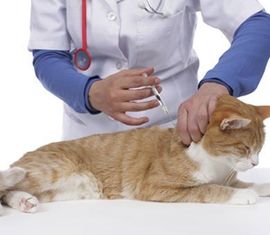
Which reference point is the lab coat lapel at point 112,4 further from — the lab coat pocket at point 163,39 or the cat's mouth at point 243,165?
the cat's mouth at point 243,165

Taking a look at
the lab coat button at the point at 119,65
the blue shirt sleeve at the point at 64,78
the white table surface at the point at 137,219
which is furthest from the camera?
the lab coat button at the point at 119,65

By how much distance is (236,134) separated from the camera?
1.17 meters

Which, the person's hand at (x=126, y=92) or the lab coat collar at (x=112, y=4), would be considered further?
the lab coat collar at (x=112, y=4)

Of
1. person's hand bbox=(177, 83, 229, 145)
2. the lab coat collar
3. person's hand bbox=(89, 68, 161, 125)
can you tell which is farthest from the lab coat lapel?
person's hand bbox=(177, 83, 229, 145)

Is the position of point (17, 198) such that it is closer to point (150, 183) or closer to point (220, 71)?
point (150, 183)

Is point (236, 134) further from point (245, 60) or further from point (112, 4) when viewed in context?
point (112, 4)

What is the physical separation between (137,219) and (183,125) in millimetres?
211

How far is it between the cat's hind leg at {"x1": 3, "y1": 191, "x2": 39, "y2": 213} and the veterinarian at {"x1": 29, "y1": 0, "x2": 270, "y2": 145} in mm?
239

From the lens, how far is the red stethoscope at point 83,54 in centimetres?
138

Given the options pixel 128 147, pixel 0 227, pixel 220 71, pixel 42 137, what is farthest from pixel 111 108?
pixel 42 137

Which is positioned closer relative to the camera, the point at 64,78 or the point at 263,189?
the point at 263,189

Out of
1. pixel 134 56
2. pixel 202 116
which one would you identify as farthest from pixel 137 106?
pixel 134 56

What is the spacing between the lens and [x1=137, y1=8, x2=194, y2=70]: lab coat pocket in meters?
1.37

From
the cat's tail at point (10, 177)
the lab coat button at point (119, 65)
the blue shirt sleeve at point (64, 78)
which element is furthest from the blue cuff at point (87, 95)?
the cat's tail at point (10, 177)
